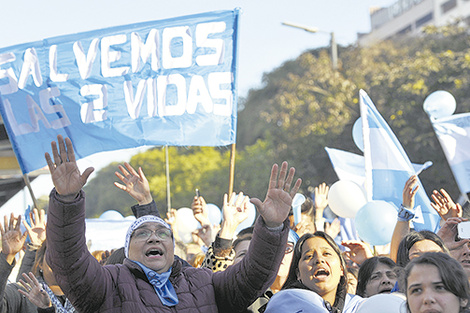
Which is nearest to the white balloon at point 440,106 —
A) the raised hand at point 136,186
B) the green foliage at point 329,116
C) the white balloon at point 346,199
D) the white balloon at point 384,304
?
the white balloon at point 346,199

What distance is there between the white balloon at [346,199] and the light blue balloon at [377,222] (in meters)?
1.45

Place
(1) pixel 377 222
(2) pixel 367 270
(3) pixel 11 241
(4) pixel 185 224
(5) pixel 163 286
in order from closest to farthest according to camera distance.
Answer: (5) pixel 163 286 → (2) pixel 367 270 → (3) pixel 11 241 → (1) pixel 377 222 → (4) pixel 185 224

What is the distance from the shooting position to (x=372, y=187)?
7070 mm

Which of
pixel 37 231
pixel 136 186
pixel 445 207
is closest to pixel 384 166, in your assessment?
pixel 445 207

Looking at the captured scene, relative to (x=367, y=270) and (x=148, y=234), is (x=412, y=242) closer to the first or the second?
(x=367, y=270)

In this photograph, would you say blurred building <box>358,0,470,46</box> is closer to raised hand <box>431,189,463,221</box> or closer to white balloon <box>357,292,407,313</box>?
raised hand <box>431,189,463,221</box>

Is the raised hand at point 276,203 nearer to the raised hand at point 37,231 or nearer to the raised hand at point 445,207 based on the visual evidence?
the raised hand at point 445,207

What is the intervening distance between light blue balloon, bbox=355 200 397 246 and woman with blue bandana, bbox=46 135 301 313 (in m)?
2.94

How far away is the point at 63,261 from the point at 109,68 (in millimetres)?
4536

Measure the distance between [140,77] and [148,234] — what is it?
4014 mm

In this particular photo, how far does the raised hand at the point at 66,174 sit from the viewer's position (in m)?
2.84

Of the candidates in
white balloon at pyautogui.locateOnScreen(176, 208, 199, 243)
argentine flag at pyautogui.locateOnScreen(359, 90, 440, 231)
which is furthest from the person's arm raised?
white balloon at pyautogui.locateOnScreen(176, 208, 199, 243)

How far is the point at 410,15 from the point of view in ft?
224

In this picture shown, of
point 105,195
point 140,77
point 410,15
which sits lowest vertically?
point 105,195
